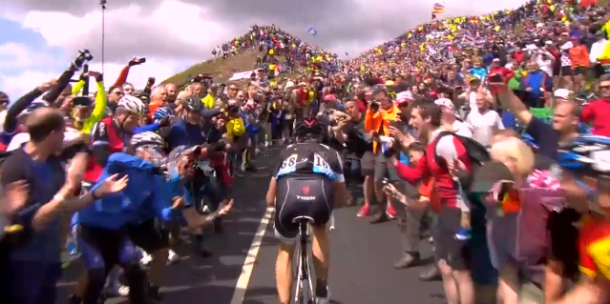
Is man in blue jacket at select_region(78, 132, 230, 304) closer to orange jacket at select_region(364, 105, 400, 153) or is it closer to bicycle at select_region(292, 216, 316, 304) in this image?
bicycle at select_region(292, 216, 316, 304)

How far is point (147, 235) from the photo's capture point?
5.38 meters

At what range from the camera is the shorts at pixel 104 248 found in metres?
4.93

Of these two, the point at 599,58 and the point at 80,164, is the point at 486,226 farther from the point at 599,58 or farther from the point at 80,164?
the point at 599,58

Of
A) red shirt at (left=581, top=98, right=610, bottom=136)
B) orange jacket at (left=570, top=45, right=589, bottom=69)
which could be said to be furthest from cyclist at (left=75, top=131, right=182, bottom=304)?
orange jacket at (left=570, top=45, right=589, bottom=69)

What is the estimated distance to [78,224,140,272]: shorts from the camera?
493 centimetres

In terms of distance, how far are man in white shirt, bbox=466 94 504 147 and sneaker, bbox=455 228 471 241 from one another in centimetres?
384

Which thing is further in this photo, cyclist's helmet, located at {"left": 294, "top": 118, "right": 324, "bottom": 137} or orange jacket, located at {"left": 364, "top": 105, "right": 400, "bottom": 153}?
orange jacket, located at {"left": 364, "top": 105, "right": 400, "bottom": 153}

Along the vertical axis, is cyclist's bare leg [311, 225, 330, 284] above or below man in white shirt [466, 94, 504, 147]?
below

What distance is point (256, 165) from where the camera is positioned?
649 inches

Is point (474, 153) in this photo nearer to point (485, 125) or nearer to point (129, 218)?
point (129, 218)

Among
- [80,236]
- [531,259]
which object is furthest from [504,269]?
[80,236]

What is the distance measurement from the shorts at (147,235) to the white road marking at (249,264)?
1.14 meters

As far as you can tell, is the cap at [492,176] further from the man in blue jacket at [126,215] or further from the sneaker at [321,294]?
the man in blue jacket at [126,215]

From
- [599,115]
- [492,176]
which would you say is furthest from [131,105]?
[599,115]
